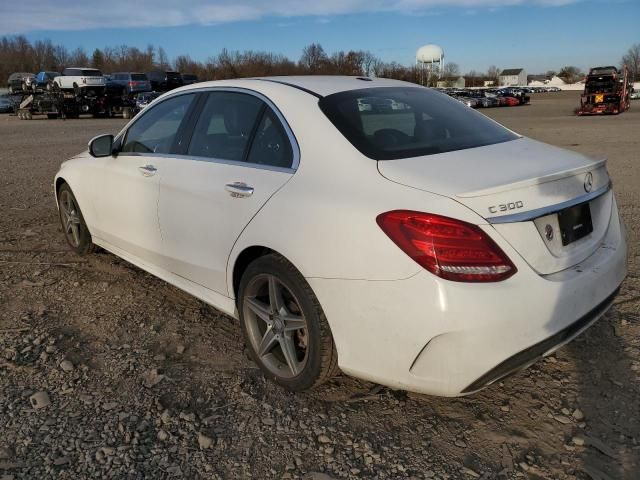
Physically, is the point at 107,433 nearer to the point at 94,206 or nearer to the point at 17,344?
the point at 17,344

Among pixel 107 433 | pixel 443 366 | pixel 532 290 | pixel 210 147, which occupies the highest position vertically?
pixel 210 147

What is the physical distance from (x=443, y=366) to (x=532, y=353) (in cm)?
40

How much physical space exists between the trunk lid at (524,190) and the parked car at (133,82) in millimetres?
39886

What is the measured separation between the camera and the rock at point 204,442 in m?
2.58

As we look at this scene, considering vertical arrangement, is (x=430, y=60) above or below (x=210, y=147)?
above

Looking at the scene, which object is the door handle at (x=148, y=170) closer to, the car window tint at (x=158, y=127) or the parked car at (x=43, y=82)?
the car window tint at (x=158, y=127)

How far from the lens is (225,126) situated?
3.52 m

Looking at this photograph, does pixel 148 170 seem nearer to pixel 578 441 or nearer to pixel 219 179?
pixel 219 179

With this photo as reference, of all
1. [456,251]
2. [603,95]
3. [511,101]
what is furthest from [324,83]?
[511,101]

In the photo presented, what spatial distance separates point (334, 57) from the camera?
281 ft

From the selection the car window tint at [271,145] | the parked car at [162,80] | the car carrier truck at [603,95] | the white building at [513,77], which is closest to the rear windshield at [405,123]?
the car window tint at [271,145]

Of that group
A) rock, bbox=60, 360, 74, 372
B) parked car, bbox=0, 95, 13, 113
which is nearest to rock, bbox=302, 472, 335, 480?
rock, bbox=60, 360, 74, 372

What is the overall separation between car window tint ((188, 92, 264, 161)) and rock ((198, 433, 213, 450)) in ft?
4.98

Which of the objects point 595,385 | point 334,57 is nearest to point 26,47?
point 334,57
